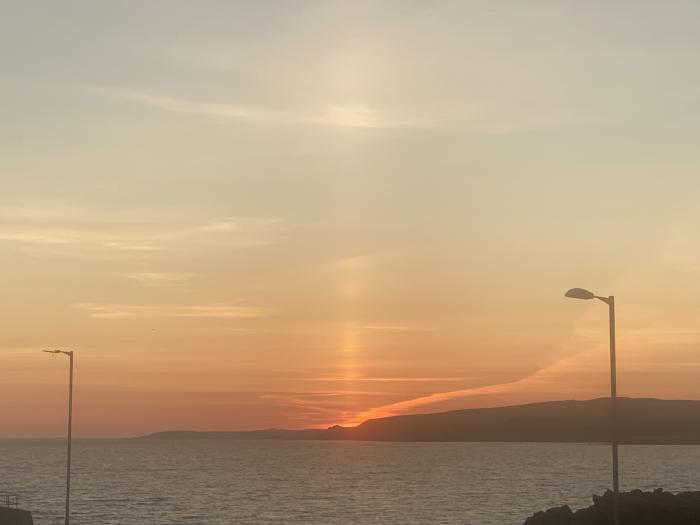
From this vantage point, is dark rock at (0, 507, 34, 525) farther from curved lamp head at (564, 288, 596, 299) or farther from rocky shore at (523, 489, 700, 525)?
curved lamp head at (564, 288, 596, 299)

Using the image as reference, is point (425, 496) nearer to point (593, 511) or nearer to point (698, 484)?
A: point (698, 484)

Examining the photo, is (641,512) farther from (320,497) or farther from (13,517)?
(320,497)

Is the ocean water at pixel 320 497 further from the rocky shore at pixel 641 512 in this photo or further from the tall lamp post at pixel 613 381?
the tall lamp post at pixel 613 381

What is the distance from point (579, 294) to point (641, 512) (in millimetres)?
32887

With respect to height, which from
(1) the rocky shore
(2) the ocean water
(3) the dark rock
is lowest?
(2) the ocean water

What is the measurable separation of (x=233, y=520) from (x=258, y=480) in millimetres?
86442

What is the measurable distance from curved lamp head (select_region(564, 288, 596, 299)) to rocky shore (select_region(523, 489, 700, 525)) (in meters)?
29.9

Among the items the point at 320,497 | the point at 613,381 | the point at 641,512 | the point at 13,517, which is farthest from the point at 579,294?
the point at 320,497

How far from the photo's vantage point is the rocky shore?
59.9 metres

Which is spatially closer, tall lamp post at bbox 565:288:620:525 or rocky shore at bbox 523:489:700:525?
tall lamp post at bbox 565:288:620:525

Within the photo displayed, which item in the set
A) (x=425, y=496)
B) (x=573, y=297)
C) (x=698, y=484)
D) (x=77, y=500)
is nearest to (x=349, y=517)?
(x=425, y=496)

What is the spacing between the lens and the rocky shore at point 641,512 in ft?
196

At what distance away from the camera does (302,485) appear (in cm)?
17138

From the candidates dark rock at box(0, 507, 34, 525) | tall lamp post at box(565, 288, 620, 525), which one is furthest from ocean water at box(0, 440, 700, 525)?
tall lamp post at box(565, 288, 620, 525)
